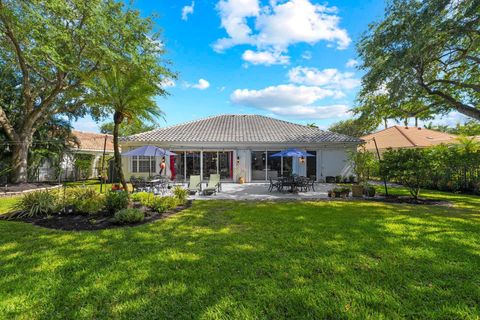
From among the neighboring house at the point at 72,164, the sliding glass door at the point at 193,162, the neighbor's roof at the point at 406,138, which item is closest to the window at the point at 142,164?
the neighboring house at the point at 72,164

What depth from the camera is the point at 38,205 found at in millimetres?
8070

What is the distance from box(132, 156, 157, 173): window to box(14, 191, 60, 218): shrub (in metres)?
10.6

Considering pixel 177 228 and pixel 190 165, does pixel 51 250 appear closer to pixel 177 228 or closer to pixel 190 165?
pixel 177 228

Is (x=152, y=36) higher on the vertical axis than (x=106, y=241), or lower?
higher

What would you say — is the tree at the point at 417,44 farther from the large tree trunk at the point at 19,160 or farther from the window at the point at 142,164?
the large tree trunk at the point at 19,160

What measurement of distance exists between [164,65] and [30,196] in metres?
11.7

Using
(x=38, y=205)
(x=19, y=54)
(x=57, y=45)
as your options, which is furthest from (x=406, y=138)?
(x=19, y=54)

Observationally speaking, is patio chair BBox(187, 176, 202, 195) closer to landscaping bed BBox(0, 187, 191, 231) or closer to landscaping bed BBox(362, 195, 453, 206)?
landscaping bed BBox(0, 187, 191, 231)

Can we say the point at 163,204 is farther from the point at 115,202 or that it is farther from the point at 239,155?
the point at 239,155

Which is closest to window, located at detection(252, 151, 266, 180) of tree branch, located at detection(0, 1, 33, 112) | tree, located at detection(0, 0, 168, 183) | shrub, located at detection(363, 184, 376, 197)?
shrub, located at detection(363, 184, 376, 197)

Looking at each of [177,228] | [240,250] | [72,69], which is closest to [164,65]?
[72,69]

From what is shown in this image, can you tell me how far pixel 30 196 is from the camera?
834 centimetres

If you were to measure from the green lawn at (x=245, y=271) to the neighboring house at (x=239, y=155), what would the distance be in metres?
12.2

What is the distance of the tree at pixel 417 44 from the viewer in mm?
9070
